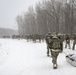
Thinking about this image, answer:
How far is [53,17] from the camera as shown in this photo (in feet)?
183

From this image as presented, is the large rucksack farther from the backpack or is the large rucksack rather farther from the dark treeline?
the dark treeline

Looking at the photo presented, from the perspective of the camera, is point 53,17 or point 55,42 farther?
point 53,17

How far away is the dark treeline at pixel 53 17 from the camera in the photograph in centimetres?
5017

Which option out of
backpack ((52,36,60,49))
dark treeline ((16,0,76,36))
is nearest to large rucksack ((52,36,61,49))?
backpack ((52,36,60,49))

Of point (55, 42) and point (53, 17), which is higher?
point (53, 17)

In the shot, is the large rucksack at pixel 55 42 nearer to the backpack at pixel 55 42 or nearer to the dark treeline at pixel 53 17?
the backpack at pixel 55 42

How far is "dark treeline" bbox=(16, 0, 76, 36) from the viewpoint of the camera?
165 ft

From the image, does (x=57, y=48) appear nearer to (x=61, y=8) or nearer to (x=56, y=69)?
(x=56, y=69)

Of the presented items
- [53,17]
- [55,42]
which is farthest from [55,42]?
[53,17]

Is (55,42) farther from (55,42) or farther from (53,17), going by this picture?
(53,17)

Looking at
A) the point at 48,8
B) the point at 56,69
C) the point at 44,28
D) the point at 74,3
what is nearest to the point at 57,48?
the point at 56,69

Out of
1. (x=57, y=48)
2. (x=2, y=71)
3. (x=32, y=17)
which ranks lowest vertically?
(x=2, y=71)

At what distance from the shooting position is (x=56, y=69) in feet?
37.1

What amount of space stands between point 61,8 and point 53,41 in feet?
156
